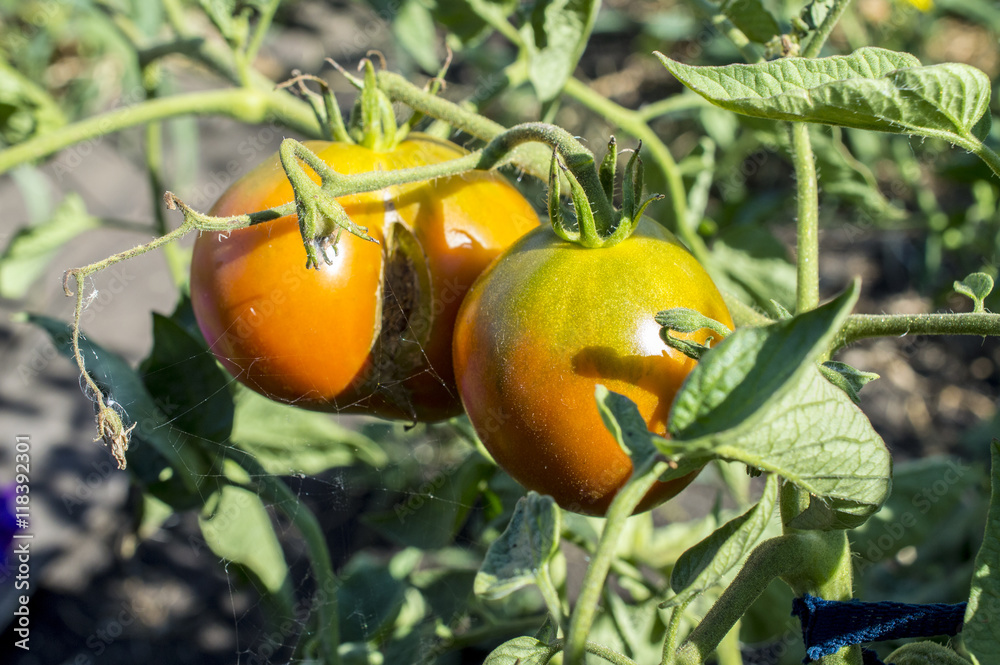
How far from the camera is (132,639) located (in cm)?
118

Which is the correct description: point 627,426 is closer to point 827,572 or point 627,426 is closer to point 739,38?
point 827,572

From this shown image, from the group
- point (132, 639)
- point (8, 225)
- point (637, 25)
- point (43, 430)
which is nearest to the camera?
point (132, 639)

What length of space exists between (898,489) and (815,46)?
623 mm

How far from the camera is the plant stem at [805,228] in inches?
21.8

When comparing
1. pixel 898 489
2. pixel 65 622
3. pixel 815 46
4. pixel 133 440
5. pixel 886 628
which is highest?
pixel 815 46

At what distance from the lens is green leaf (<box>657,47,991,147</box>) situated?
15.8 inches

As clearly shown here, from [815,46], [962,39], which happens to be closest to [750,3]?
[815,46]

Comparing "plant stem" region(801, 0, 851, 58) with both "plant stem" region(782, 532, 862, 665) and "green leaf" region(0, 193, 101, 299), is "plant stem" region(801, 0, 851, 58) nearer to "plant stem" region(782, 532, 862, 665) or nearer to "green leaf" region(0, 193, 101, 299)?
"plant stem" region(782, 532, 862, 665)

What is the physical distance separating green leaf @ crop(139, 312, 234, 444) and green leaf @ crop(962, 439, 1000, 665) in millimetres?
600

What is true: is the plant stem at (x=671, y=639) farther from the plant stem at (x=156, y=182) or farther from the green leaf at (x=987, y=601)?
the plant stem at (x=156, y=182)

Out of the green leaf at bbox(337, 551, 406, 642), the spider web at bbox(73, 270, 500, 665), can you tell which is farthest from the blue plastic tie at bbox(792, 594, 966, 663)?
the green leaf at bbox(337, 551, 406, 642)

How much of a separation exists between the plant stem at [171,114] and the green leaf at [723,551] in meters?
0.58

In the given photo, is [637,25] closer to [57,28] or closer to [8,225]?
[57,28]

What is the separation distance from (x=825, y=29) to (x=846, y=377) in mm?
272
